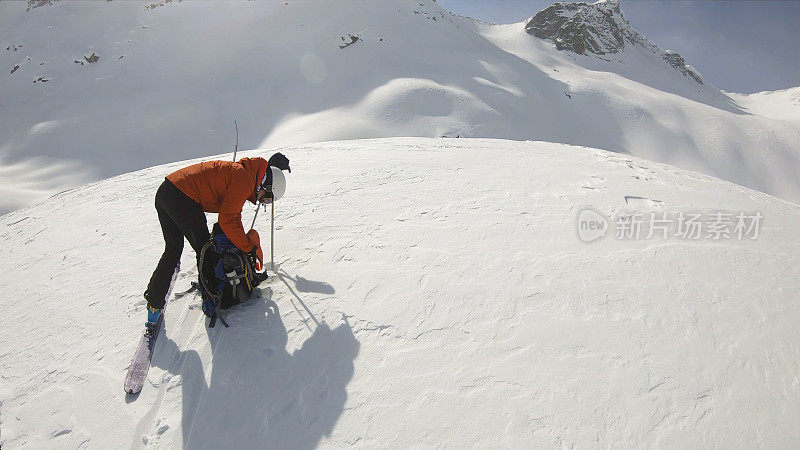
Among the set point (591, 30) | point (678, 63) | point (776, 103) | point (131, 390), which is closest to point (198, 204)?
point (131, 390)

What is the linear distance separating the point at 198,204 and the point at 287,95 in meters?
23.2

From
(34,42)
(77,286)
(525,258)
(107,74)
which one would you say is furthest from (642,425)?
(34,42)

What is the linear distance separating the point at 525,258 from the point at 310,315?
228 centimetres

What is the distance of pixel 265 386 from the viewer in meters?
2.73

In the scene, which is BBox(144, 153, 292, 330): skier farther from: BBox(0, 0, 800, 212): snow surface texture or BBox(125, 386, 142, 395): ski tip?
BBox(0, 0, 800, 212): snow surface texture

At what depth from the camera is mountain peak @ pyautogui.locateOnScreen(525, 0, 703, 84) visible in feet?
196

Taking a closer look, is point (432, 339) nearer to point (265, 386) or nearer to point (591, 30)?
point (265, 386)

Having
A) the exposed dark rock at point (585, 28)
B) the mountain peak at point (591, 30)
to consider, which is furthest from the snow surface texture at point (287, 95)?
the mountain peak at point (591, 30)

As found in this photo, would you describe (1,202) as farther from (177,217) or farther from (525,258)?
(525,258)

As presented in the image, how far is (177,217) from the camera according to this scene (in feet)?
10.1

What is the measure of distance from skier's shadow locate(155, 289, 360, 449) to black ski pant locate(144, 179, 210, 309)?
506 mm

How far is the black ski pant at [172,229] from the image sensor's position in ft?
10.1

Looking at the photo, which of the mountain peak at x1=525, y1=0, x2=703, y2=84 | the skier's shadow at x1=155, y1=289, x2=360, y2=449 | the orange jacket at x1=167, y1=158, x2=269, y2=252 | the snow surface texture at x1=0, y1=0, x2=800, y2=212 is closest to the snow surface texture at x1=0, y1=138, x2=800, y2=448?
the skier's shadow at x1=155, y1=289, x2=360, y2=449

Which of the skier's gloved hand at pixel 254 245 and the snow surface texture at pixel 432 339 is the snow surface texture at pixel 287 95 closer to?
the snow surface texture at pixel 432 339
